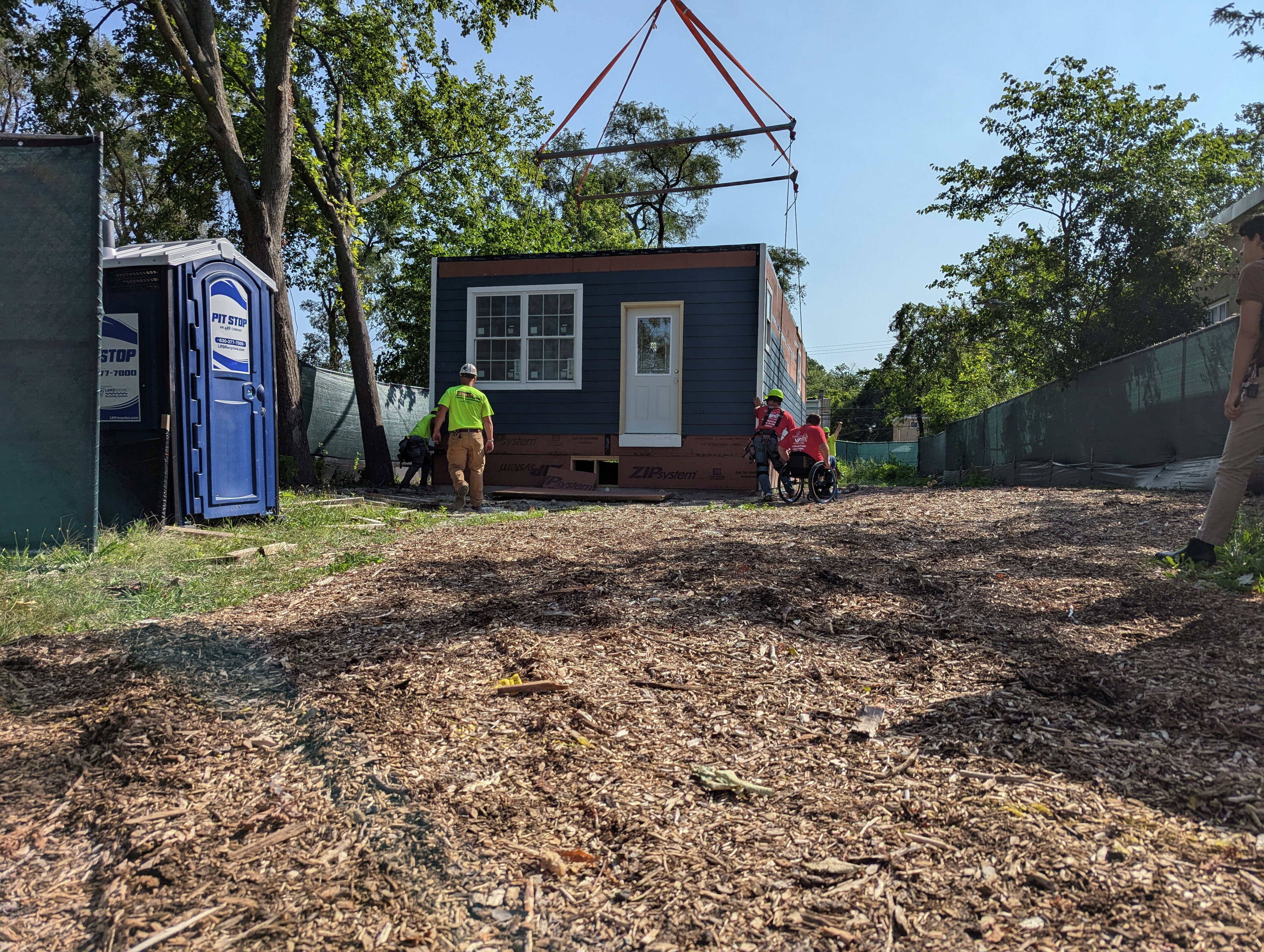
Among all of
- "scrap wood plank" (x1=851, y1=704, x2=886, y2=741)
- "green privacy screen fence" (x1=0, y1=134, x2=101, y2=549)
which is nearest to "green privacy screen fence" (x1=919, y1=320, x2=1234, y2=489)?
"scrap wood plank" (x1=851, y1=704, x2=886, y2=741)

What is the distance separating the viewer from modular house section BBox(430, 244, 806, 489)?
12.5m

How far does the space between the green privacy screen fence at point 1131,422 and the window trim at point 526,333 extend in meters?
7.83

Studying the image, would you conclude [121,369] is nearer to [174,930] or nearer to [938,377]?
[174,930]

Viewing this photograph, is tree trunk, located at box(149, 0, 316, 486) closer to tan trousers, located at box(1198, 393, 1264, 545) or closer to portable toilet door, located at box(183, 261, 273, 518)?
portable toilet door, located at box(183, 261, 273, 518)

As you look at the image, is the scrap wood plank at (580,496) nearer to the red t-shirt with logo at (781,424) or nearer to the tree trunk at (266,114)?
the red t-shirt with logo at (781,424)

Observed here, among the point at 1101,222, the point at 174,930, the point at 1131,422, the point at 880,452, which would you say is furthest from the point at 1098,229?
the point at 880,452

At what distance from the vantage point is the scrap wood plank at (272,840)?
177 cm

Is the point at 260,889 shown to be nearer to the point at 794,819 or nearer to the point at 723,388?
the point at 794,819

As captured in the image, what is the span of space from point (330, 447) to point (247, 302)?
9680 millimetres

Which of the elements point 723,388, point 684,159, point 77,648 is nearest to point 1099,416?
point 723,388

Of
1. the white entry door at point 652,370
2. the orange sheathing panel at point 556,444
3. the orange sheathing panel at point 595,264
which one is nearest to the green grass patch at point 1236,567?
the white entry door at point 652,370

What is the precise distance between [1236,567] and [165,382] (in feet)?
24.5

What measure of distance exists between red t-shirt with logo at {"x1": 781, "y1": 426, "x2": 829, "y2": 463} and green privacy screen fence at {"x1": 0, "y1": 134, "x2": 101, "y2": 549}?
753 centimetres

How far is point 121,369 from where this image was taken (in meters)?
6.25
